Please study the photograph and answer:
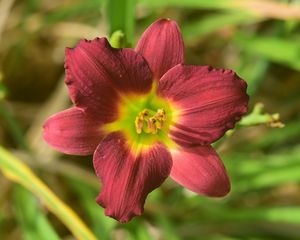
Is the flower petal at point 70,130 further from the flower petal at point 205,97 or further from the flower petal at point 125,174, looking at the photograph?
the flower petal at point 205,97

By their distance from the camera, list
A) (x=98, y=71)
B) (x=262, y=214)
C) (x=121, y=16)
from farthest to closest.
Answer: (x=262, y=214)
(x=121, y=16)
(x=98, y=71)

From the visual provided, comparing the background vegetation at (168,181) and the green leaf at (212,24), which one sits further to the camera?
the green leaf at (212,24)

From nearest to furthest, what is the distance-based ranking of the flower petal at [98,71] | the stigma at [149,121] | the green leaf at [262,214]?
1. the flower petal at [98,71]
2. the stigma at [149,121]
3. the green leaf at [262,214]

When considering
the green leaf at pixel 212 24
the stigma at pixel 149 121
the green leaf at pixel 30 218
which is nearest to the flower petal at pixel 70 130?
the stigma at pixel 149 121

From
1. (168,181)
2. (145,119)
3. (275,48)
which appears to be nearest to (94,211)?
(168,181)

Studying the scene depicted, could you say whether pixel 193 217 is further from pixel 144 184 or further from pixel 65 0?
pixel 65 0

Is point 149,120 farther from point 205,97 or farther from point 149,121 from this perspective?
point 205,97
